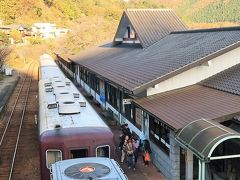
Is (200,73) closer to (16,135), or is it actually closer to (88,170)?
(88,170)

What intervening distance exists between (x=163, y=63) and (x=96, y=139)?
670cm

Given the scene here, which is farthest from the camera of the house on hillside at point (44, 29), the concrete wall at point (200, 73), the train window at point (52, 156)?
the house on hillside at point (44, 29)

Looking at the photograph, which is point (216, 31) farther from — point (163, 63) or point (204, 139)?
point (204, 139)

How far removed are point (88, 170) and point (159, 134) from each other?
5598mm

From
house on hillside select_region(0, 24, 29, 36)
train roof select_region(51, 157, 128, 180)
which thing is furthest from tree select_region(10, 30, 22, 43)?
train roof select_region(51, 157, 128, 180)

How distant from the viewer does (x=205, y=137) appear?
838cm

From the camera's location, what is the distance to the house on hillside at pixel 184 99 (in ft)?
30.5

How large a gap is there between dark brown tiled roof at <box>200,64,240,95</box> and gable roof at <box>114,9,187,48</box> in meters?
9.13

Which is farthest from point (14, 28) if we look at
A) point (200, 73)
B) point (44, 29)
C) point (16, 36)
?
point (200, 73)

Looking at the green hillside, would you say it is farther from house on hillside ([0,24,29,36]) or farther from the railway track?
the railway track

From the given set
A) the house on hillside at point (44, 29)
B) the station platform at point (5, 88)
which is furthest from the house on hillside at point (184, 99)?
the house on hillside at point (44, 29)

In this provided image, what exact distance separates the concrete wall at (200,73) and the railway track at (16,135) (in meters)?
5.70

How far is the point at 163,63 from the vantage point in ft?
52.7

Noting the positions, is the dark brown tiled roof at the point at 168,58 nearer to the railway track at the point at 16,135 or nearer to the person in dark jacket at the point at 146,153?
the person in dark jacket at the point at 146,153
